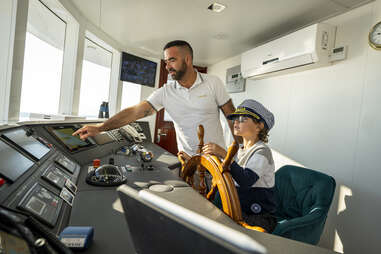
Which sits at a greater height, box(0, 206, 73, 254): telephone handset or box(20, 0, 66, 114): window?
box(20, 0, 66, 114): window

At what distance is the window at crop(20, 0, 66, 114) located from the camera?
2.03 m

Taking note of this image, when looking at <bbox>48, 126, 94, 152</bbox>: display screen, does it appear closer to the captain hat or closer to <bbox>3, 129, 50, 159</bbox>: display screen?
<bbox>3, 129, 50, 159</bbox>: display screen

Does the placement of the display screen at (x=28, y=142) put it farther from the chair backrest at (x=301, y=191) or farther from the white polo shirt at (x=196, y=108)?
the chair backrest at (x=301, y=191)

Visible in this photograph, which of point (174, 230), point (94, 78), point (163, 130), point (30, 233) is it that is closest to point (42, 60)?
point (94, 78)

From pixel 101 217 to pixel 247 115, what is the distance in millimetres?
918

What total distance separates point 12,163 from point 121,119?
1.13 meters

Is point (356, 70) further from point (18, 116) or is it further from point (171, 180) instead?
point (18, 116)

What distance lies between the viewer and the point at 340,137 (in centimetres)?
240

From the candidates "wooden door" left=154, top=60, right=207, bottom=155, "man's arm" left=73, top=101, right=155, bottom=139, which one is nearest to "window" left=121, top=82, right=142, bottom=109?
"wooden door" left=154, top=60, right=207, bottom=155

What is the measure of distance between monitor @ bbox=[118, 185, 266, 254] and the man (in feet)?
4.87

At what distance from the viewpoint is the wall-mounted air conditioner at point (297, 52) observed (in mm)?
2475

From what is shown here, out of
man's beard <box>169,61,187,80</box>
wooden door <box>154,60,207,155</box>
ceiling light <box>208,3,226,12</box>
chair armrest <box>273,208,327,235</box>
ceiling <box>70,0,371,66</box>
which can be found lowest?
chair armrest <box>273,208,327,235</box>

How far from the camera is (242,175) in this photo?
1052mm

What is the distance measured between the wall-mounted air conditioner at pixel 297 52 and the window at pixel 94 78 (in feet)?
8.15
